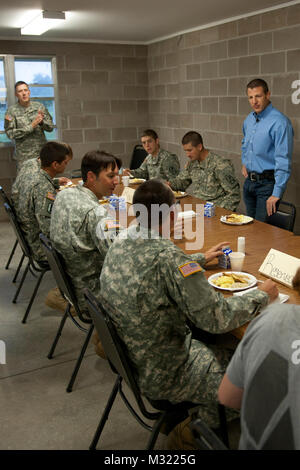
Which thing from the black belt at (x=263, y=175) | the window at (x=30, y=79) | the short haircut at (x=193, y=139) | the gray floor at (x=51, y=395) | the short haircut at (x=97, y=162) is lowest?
the gray floor at (x=51, y=395)

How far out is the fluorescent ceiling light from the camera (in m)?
4.83

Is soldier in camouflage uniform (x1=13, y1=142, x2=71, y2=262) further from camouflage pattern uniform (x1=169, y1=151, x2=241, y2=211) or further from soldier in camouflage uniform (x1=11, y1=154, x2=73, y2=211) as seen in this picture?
camouflage pattern uniform (x1=169, y1=151, x2=241, y2=211)

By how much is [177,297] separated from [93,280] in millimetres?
1092

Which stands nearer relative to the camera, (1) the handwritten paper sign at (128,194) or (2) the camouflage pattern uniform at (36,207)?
(2) the camouflage pattern uniform at (36,207)

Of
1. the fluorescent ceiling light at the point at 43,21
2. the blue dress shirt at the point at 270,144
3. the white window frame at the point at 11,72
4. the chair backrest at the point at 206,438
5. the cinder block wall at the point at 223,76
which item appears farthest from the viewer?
the white window frame at the point at 11,72

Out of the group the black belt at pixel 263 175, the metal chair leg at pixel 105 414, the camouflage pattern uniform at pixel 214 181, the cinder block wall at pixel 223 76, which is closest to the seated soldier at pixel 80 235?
the metal chair leg at pixel 105 414

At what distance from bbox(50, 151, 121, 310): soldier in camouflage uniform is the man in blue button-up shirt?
75.0 inches

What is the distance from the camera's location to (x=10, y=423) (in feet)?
7.85

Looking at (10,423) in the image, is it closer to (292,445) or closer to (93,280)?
(93,280)

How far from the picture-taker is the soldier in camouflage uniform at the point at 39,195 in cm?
346

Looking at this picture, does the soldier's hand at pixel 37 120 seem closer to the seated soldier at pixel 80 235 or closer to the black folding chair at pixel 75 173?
the black folding chair at pixel 75 173

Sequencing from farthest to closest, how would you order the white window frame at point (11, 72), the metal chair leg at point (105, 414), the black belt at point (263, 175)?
the white window frame at point (11, 72), the black belt at point (263, 175), the metal chair leg at point (105, 414)

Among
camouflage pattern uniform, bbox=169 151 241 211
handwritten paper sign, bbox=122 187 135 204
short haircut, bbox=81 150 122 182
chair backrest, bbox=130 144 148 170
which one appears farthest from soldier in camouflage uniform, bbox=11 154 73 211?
chair backrest, bbox=130 144 148 170

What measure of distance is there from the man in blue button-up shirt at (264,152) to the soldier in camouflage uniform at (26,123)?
3.07m
